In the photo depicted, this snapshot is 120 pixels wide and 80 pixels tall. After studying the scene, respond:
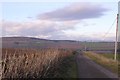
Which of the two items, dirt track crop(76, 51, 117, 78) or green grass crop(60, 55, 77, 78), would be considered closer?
green grass crop(60, 55, 77, 78)

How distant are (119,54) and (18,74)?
38.7m

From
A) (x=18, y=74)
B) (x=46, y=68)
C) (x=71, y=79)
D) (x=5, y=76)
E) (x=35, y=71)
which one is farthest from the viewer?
→ (x=71, y=79)

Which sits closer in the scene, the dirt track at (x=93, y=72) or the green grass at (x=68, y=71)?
the green grass at (x=68, y=71)

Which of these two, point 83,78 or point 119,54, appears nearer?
point 83,78

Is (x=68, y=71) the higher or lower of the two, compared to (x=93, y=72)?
higher

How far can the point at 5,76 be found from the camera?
12133 mm

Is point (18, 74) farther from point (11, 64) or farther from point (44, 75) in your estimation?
point (44, 75)

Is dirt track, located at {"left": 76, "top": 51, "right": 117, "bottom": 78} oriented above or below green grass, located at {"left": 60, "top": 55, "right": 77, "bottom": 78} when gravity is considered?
below

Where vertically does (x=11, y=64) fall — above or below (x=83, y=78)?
above

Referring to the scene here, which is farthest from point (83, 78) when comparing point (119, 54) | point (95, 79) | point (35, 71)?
point (119, 54)

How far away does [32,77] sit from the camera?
13.8 m

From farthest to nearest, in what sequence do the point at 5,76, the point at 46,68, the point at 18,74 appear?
the point at 46,68, the point at 18,74, the point at 5,76

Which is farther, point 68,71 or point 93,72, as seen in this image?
point 93,72

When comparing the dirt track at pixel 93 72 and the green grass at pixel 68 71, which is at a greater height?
the green grass at pixel 68 71
